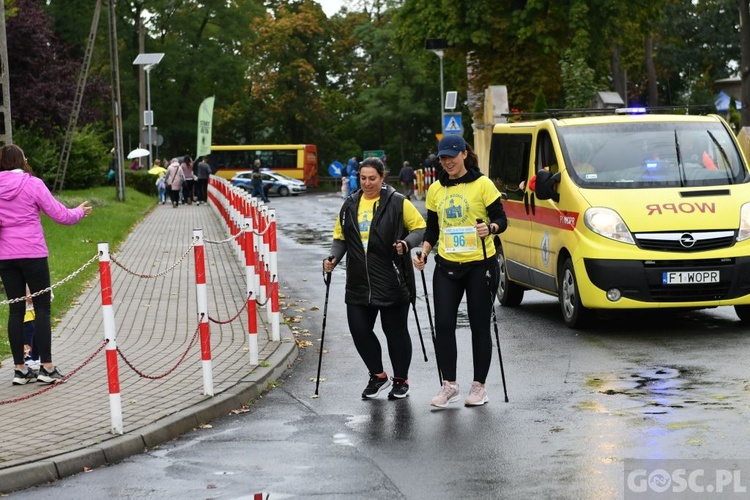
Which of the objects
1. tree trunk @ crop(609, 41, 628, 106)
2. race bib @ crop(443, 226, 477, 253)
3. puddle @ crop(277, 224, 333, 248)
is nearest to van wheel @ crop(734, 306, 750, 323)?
race bib @ crop(443, 226, 477, 253)

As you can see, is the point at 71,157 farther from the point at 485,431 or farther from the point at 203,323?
the point at 485,431

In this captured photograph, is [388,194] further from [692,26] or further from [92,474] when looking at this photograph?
[692,26]

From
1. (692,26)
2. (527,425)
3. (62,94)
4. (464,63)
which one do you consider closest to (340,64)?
(692,26)

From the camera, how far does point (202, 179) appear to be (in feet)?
155

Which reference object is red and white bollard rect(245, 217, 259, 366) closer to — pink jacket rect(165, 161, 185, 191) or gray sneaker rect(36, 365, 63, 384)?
gray sneaker rect(36, 365, 63, 384)

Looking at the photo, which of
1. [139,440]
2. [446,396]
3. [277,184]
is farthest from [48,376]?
[277,184]

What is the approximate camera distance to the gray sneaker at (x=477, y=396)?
30.2ft

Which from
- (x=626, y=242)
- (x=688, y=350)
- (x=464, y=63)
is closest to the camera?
(x=688, y=350)

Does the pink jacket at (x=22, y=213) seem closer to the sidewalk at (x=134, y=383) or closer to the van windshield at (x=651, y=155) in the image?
the sidewalk at (x=134, y=383)

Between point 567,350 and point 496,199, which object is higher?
point 496,199

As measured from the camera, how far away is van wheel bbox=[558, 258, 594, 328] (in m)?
12.9

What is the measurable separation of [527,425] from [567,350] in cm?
340

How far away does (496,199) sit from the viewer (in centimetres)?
933

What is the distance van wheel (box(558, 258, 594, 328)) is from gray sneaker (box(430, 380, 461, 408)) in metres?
3.81
